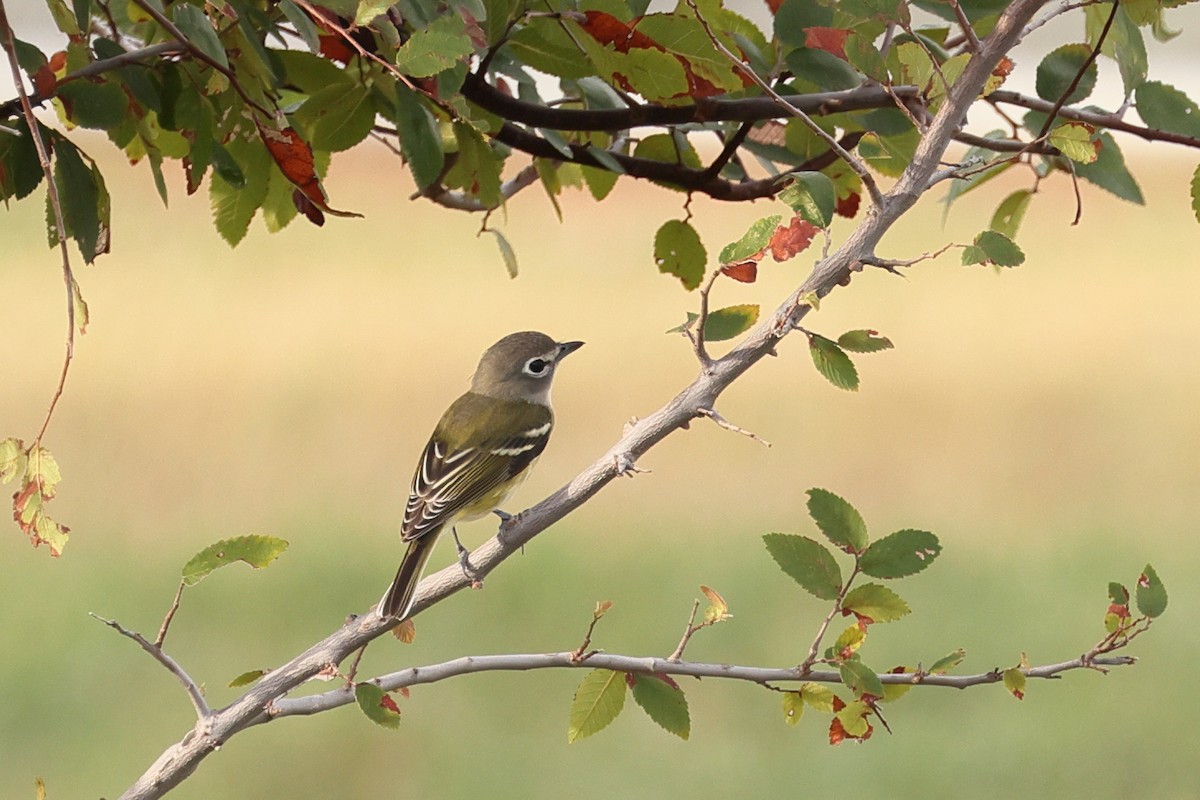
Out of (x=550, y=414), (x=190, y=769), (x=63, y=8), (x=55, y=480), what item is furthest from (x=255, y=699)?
(x=550, y=414)

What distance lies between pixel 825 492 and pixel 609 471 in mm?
247

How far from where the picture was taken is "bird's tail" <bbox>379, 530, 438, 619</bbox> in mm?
1217

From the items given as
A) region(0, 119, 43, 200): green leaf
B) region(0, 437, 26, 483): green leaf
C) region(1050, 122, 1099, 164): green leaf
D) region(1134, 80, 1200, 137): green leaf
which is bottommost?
region(0, 437, 26, 483): green leaf

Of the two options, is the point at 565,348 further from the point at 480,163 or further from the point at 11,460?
the point at 11,460

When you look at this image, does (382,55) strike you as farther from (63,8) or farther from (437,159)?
(63,8)

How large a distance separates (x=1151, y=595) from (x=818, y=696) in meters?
0.32

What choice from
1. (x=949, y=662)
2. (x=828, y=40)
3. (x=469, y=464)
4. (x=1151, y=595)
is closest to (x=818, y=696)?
(x=949, y=662)

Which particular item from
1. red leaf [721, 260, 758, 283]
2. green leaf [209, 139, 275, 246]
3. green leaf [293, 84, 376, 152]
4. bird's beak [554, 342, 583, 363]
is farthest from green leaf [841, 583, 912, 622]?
bird's beak [554, 342, 583, 363]

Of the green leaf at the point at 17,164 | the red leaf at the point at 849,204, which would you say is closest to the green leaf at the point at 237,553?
the green leaf at the point at 17,164

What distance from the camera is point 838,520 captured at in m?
1.26

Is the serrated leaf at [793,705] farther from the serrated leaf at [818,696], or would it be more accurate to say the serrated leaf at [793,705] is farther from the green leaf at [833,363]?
the green leaf at [833,363]

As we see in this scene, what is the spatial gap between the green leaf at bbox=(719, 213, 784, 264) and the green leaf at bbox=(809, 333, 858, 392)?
9 cm

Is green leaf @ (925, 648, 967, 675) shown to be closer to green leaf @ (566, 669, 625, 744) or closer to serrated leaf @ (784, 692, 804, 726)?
serrated leaf @ (784, 692, 804, 726)

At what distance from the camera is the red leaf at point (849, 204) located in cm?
174
